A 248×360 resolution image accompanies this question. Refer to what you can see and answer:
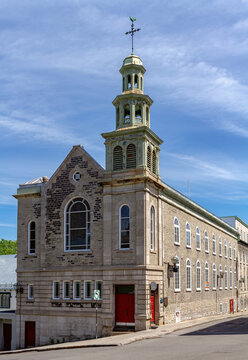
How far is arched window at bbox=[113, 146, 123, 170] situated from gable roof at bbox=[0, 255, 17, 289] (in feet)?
49.4

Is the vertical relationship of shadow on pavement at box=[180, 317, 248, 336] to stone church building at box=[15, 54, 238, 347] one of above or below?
below

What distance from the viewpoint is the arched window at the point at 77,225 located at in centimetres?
3238

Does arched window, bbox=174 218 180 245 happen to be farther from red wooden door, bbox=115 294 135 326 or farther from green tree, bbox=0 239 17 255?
green tree, bbox=0 239 17 255

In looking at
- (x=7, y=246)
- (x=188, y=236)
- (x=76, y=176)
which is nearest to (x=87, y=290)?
(x=76, y=176)

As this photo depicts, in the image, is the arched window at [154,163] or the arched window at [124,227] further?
the arched window at [154,163]

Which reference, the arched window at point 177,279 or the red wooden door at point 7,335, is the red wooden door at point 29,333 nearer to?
the red wooden door at point 7,335

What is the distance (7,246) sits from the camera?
88.0m

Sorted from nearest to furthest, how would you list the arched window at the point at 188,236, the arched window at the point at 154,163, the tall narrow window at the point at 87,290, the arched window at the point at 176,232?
the tall narrow window at the point at 87,290
the arched window at the point at 154,163
the arched window at the point at 176,232
the arched window at the point at 188,236

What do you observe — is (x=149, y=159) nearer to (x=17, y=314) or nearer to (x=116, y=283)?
(x=116, y=283)

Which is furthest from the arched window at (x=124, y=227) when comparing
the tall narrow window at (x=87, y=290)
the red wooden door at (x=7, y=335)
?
the red wooden door at (x=7, y=335)

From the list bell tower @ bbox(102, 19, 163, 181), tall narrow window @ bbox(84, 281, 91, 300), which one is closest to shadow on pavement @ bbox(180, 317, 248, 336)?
tall narrow window @ bbox(84, 281, 91, 300)

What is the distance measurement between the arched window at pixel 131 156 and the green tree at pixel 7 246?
60.0m

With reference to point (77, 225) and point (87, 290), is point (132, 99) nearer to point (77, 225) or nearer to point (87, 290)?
point (77, 225)

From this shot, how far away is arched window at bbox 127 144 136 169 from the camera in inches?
1237
